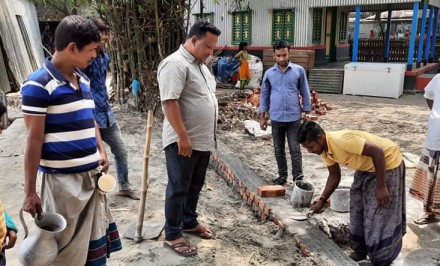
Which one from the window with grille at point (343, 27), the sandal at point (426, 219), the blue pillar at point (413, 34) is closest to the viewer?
the sandal at point (426, 219)

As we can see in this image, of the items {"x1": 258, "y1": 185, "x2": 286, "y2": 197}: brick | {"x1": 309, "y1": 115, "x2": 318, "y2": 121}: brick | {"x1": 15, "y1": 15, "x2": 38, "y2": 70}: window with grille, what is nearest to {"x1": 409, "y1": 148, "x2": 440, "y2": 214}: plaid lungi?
{"x1": 258, "y1": 185, "x2": 286, "y2": 197}: brick

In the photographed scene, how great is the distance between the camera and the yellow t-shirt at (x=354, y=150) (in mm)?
2707

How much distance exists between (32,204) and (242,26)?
13536mm

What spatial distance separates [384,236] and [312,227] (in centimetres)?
63

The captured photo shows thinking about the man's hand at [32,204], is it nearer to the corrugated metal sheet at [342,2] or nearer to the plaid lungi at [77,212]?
the plaid lungi at [77,212]

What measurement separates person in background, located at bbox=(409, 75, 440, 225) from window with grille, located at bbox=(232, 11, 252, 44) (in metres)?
11.2

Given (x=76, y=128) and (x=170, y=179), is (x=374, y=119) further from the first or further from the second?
(x=76, y=128)

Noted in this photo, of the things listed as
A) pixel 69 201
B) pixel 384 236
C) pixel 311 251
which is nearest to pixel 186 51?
pixel 69 201

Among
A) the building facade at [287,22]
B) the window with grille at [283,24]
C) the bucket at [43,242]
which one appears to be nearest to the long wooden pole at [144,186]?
the bucket at [43,242]

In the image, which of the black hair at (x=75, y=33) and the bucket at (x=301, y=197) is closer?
the black hair at (x=75, y=33)

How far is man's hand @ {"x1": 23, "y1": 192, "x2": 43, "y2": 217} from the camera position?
1995 millimetres

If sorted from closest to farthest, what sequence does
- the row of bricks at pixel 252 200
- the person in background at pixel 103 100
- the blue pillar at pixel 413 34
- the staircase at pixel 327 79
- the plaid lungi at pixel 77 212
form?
the plaid lungi at pixel 77 212 → the row of bricks at pixel 252 200 → the person in background at pixel 103 100 → the blue pillar at pixel 413 34 → the staircase at pixel 327 79

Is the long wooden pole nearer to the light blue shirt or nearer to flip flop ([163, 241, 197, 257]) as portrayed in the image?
flip flop ([163, 241, 197, 257])

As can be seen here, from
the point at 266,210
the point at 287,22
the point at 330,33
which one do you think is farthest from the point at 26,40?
the point at 266,210
